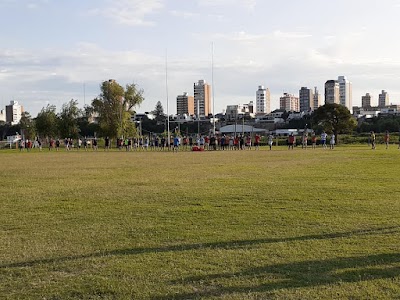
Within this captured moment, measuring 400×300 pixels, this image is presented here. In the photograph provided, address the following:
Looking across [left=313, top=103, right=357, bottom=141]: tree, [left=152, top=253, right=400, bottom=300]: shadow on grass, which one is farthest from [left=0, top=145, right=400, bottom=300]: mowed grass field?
[left=313, top=103, right=357, bottom=141]: tree

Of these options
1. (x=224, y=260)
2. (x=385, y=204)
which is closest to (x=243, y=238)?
(x=224, y=260)

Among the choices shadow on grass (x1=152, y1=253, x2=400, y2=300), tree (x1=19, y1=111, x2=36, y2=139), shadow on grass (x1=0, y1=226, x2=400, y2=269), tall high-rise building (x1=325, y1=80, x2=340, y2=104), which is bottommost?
shadow on grass (x1=152, y1=253, x2=400, y2=300)

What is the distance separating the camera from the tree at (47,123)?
83.1 meters

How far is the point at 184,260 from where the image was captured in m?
6.53

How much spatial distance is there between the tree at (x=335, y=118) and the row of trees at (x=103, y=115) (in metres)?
30.7

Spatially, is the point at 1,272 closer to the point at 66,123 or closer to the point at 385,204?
the point at 385,204

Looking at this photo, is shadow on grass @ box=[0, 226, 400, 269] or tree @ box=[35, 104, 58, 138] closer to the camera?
shadow on grass @ box=[0, 226, 400, 269]

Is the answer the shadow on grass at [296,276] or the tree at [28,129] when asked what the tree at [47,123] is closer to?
the tree at [28,129]

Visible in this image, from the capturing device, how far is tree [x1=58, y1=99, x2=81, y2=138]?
8244 centimetres

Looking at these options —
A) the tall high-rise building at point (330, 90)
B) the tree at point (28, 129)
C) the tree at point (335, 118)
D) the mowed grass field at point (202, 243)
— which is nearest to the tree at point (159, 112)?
the tree at point (28, 129)

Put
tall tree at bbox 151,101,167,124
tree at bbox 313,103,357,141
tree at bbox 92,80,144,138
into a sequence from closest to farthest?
1. tree at bbox 313,103,357,141
2. tree at bbox 92,80,144,138
3. tall tree at bbox 151,101,167,124

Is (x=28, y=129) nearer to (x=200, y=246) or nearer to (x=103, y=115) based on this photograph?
(x=103, y=115)

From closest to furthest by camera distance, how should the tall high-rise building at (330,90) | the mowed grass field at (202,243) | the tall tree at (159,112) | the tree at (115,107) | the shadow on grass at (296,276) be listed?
the shadow on grass at (296,276) < the mowed grass field at (202,243) < the tree at (115,107) < the tall tree at (159,112) < the tall high-rise building at (330,90)

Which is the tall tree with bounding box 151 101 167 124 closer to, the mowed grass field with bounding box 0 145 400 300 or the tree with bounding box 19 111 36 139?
the tree with bounding box 19 111 36 139
